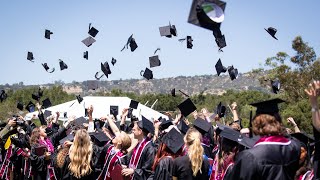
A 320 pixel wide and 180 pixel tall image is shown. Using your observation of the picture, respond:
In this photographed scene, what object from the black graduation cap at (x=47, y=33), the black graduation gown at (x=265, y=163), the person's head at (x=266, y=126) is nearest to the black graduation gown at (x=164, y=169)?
the black graduation gown at (x=265, y=163)

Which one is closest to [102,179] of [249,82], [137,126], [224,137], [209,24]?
[137,126]

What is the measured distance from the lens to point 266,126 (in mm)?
3461

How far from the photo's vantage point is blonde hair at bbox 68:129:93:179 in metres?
5.43

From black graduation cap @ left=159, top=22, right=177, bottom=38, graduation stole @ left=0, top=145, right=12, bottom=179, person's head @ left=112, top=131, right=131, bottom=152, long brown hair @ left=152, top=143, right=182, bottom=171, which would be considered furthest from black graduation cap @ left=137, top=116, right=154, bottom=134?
black graduation cap @ left=159, top=22, right=177, bottom=38

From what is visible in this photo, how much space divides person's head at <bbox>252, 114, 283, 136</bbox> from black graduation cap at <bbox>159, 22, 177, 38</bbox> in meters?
7.18

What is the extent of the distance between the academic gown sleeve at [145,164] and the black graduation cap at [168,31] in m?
5.12

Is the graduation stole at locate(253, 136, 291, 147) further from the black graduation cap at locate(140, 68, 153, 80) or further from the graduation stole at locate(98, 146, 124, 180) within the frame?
the black graduation cap at locate(140, 68, 153, 80)

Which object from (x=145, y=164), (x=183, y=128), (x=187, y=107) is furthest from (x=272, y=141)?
(x=187, y=107)

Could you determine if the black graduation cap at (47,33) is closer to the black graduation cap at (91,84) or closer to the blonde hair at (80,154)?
the black graduation cap at (91,84)

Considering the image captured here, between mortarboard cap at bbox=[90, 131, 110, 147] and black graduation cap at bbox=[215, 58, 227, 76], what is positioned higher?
black graduation cap at bbox=[215, 58, 227, 76]

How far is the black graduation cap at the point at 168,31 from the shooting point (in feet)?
34.6

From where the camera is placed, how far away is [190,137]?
16.4 feet

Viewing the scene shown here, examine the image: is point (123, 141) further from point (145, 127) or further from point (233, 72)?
point (233, 72)

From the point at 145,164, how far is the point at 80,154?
904mm
